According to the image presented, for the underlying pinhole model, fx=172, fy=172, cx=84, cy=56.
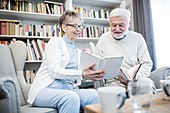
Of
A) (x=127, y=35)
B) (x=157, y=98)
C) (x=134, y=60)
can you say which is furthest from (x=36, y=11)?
(x=157, y=98)

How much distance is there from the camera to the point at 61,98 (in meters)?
1.23

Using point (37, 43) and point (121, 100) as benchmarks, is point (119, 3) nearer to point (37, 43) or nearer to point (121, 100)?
point (37, 43)

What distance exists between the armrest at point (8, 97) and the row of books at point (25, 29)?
137cm

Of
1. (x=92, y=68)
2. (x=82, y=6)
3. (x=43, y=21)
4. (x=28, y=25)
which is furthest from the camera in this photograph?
(x=82, y=6)

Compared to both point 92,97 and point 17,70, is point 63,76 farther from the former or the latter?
point 17,70

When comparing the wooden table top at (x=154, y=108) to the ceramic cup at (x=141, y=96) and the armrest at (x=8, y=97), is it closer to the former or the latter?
the ceramic cup at (x=141, y=96)

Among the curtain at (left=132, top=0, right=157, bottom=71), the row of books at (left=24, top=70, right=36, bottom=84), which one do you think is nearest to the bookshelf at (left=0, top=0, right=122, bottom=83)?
the row of books at (left=24, top=70, right=36, bottom=84)

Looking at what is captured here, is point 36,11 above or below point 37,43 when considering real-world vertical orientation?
above

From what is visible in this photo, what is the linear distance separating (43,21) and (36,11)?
0.88ft

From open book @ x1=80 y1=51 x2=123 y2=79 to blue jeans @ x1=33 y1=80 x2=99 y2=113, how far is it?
0.23m

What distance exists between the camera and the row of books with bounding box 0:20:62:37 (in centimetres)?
221

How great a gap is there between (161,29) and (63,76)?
1.94 m

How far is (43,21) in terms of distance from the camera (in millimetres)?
2654

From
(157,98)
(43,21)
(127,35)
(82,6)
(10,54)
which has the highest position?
(82,6)
